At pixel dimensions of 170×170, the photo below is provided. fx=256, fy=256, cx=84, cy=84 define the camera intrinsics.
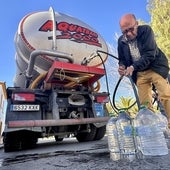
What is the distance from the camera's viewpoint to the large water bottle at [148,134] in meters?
2.09

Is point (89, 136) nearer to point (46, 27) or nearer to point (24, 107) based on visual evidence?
point (24, 107)

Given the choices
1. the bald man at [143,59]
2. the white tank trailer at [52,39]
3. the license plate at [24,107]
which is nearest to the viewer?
the bald man at [143,59]

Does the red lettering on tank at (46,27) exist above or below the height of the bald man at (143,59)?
above

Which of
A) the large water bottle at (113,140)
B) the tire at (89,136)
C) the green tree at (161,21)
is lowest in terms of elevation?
the large water bottle at (113,140)

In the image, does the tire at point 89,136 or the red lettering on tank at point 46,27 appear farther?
the tire at point 89,136

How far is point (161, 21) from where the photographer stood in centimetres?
1386

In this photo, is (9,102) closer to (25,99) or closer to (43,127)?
(25,99)

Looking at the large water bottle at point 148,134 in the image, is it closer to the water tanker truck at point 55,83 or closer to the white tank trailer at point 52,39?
the water tanker truck at point 55,83

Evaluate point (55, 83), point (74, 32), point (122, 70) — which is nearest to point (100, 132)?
point (55, 83)

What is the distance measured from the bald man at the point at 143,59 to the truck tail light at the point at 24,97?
67.4 inches

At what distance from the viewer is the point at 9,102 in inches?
162

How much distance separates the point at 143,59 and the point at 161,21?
39.5 feet

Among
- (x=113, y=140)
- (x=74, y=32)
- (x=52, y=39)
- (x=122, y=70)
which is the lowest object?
(x=113, y=140)

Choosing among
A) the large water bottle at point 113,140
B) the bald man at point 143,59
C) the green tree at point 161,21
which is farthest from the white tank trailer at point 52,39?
the green tree at point 161,21
